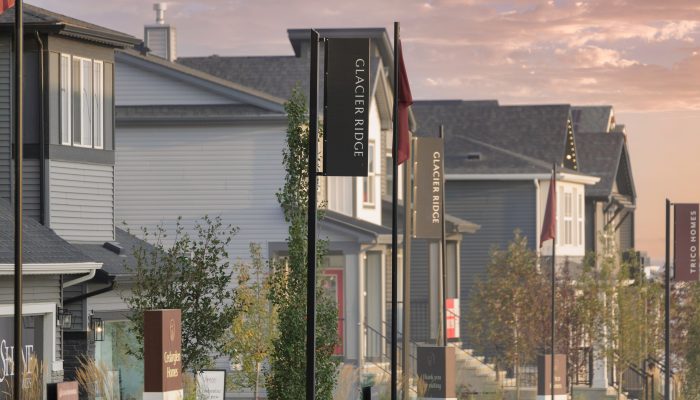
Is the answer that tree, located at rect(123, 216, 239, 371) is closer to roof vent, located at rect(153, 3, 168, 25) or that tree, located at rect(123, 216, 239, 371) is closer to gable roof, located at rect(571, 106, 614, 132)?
roof vent, located at rect(153, 3, 168, 25)

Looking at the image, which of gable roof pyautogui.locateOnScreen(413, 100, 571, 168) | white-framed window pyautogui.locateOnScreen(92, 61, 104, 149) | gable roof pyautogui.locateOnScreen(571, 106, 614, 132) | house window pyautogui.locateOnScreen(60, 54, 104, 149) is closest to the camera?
house window pyautogui.locateOnScreen(60, 54, 104, 149)

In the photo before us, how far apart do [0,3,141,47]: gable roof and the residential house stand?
22mm

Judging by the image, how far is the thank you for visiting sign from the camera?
19.4 metres

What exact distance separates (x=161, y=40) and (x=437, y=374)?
61.2 feet

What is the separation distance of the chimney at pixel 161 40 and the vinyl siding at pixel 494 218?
15.0m

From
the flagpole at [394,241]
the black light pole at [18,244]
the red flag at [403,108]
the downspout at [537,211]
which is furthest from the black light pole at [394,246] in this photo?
the downspout at [537,211]

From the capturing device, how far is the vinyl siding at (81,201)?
1088 inches

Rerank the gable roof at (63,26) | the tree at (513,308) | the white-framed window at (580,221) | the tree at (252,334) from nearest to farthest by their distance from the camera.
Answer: the gable roof at (63,26)
the tree at (252,334)
the tree at (513,308)
the white-framed window at (580,221)

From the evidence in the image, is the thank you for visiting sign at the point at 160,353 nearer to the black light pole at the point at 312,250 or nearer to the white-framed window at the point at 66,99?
the black light pole at the point at 312,250

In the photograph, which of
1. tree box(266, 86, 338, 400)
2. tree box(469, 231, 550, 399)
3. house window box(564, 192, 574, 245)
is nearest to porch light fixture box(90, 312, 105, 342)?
tree box(266, 86, 338, 400)

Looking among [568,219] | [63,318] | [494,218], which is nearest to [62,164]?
[63,318]

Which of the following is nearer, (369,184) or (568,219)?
(369,184)

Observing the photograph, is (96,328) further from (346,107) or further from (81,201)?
(346,107)

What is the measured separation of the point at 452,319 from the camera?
45.0 m
